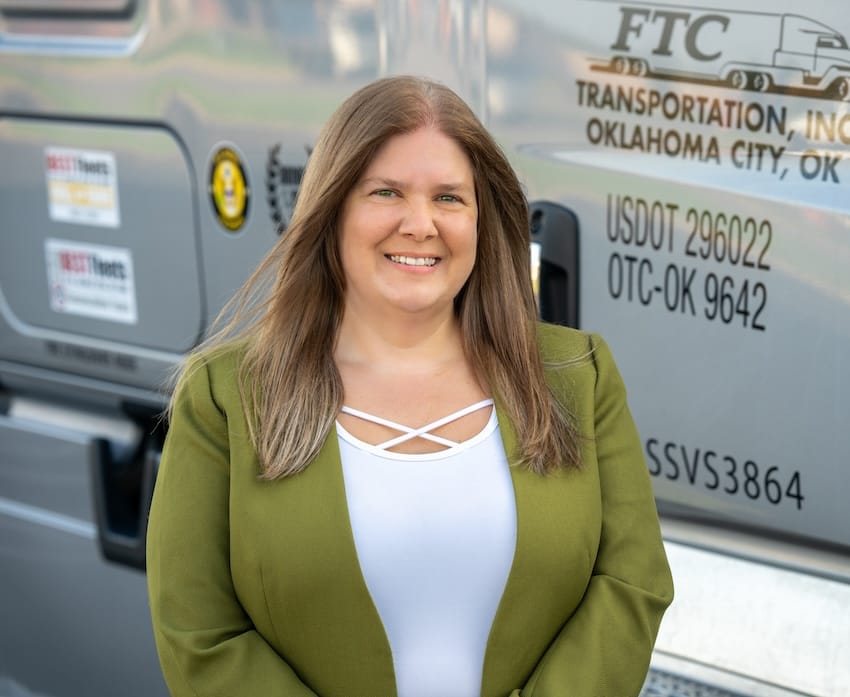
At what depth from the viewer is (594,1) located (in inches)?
83.9

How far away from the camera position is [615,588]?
1665mm

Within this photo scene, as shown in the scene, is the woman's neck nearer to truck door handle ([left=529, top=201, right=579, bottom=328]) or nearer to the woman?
the woman

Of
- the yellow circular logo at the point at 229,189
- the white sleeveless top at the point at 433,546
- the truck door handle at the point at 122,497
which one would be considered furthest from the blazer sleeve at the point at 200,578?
the truck door handle at the point at 122,497

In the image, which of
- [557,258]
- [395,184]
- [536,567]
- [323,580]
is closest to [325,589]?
[323,580]

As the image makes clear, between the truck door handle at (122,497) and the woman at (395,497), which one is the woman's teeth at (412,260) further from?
the truck door handle at (122,497)

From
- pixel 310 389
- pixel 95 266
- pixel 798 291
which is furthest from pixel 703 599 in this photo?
pixel 95 266

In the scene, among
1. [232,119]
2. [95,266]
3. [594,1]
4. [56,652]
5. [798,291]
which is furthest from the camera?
[56,652]

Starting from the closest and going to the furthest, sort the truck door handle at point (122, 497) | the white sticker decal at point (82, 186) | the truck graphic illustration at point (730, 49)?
1. the truck graphic illustration at point (730, 49)
2. the white sticker decal at point (82, 186)
3. the truck door handle at point (122, 497)

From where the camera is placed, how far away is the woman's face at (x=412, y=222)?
1.62 meters

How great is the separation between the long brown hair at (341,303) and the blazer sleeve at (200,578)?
2.5 inches

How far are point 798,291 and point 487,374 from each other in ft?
1.66

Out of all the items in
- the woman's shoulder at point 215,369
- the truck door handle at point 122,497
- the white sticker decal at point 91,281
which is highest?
the woman's shoulder at point 215,369

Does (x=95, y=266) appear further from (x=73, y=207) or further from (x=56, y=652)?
(x=56, y=652)

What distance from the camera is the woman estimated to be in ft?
5.28
